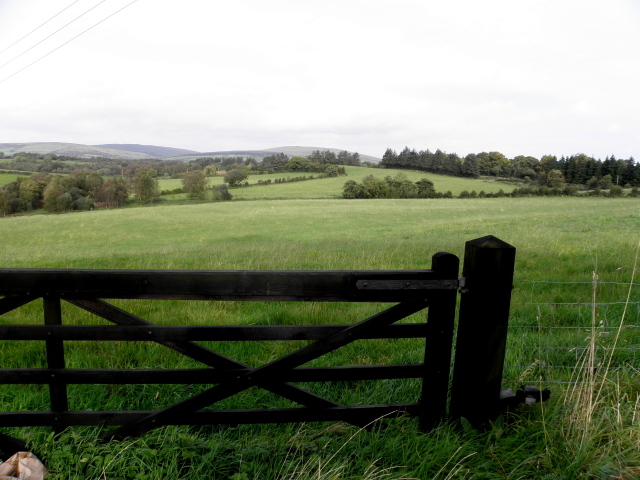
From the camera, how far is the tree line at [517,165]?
212ft

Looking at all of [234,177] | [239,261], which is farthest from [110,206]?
[239,261]

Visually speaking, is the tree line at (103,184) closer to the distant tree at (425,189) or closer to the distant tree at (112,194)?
the distant tree at (112,194)

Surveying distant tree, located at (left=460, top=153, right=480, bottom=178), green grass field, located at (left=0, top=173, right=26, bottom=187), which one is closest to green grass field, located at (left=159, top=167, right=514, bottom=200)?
distant tree, located at (left=460, top=153, right=480, bottom=178)

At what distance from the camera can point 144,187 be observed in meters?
71.4

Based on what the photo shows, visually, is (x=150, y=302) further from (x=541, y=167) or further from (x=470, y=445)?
(x=541, y=167)

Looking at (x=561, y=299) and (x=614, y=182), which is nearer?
(x=561, y=299)

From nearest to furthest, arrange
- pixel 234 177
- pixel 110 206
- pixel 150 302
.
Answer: pixel 150 302 < pixel 110 206 < pixel 234 177

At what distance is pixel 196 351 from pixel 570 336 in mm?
4653

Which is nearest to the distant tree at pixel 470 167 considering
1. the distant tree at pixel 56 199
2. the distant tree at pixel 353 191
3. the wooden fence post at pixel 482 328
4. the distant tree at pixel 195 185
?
the distant tree at pixel 353 191

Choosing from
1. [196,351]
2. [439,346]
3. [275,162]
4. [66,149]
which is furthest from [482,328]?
[66,149]

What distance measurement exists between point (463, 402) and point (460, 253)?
10.7 metres

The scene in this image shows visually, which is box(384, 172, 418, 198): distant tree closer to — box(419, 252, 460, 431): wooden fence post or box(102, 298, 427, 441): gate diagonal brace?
box(419, 252, 460, 431): wooden fence post

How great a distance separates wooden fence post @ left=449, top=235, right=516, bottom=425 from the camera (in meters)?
3.04

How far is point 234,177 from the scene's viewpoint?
276ft
